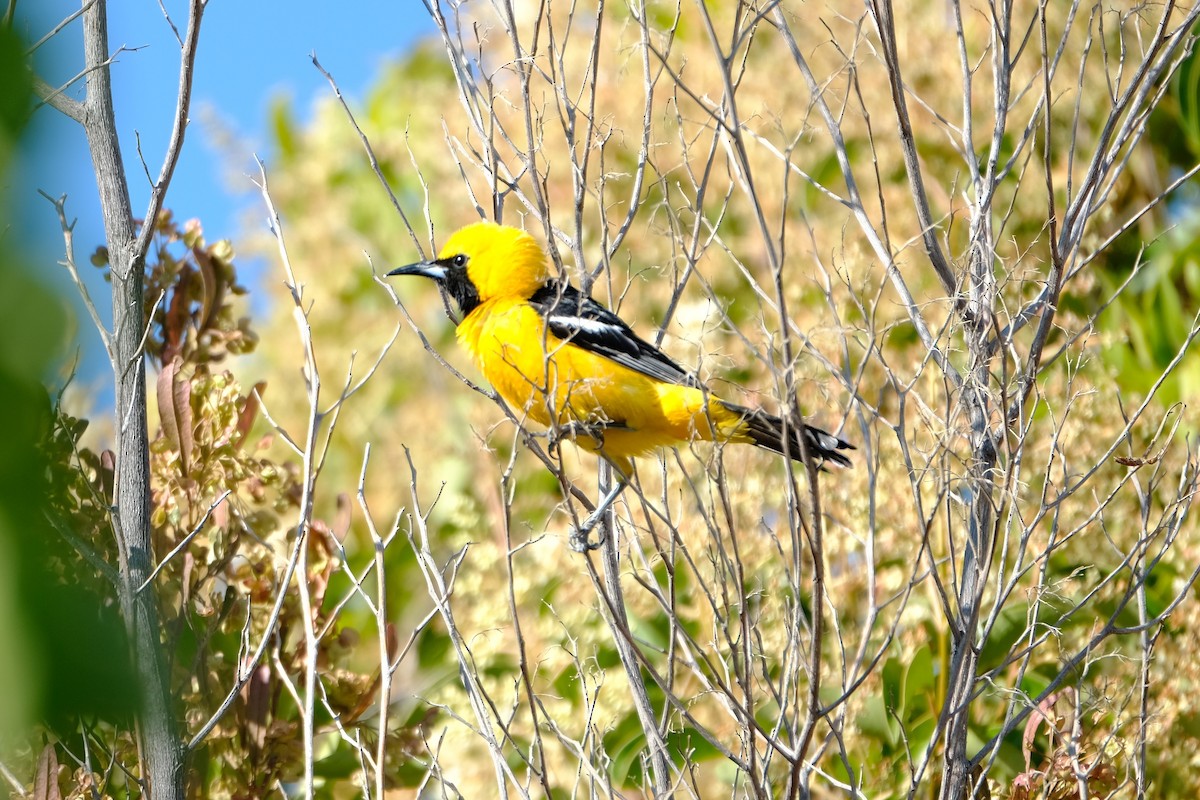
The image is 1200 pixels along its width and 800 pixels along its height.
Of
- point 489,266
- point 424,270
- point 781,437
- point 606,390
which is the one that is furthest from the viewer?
point 489,266

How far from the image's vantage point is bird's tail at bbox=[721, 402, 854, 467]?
3.40m

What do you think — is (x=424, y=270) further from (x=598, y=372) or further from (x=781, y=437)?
(x=781, y=437)

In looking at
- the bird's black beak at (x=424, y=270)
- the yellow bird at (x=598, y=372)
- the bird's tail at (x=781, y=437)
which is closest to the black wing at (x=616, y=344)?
the yellow bird at (x=598, y=372)

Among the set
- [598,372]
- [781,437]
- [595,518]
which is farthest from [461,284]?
[781,437]

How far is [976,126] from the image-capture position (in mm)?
5957

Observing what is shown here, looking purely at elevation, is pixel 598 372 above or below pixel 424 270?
below

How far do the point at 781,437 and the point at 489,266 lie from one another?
1.75 metres

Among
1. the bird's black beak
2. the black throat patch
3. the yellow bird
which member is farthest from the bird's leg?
the black throat patch

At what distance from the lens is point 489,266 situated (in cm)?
457

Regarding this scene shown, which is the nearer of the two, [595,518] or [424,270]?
[595,518]

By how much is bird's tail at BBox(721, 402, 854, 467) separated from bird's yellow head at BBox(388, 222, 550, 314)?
96cm

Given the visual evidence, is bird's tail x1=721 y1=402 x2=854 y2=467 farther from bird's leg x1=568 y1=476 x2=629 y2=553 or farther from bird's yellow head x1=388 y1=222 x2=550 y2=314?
bird's yellow head x1=388 y1=222 x2=550 y2=314

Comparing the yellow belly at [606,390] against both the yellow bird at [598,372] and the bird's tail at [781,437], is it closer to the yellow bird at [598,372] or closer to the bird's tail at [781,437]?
the yellow bird at [598,372]

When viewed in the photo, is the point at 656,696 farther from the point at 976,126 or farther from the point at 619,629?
the point at 976,126
